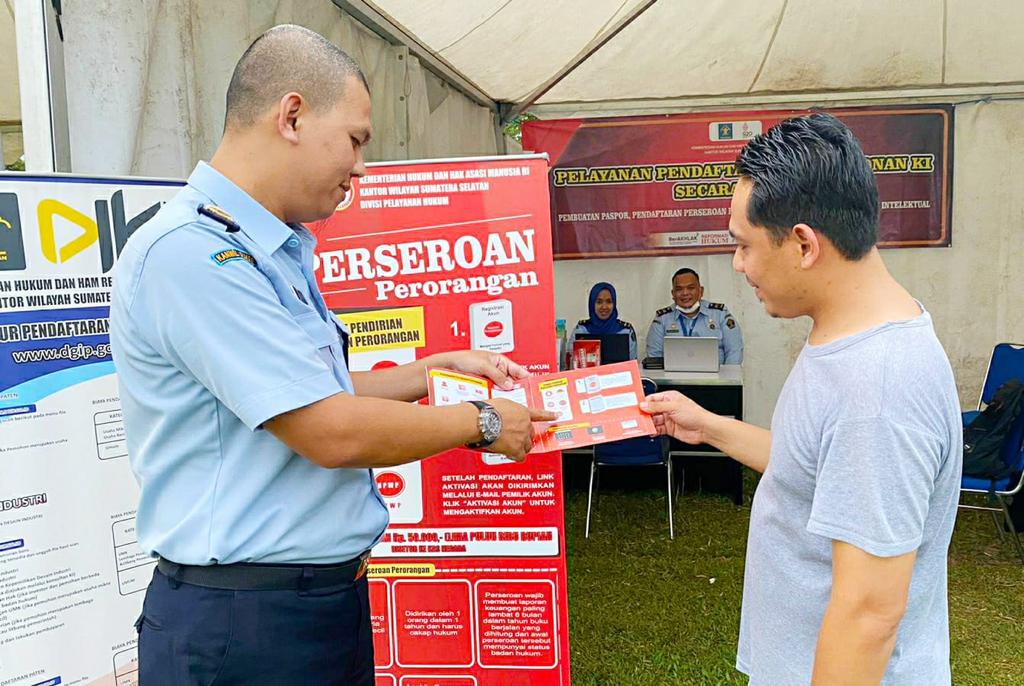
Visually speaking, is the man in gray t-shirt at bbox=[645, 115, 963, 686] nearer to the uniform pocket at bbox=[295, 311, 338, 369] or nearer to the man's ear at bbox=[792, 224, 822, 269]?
the man's ear at bbox=[792, 224, 822, 269]

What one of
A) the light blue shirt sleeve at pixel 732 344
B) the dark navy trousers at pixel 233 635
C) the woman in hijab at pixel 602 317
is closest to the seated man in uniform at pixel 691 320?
the light blue shirt sleeve at pixel 732 344

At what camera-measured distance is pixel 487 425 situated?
5.09 feet

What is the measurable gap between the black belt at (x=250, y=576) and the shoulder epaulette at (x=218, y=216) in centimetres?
54

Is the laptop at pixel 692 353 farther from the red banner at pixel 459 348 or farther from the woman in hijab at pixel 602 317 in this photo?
the red banner at pixel 459 348

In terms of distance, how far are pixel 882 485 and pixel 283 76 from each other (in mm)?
1069

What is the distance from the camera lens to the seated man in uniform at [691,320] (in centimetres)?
595

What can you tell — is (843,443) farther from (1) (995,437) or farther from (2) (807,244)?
(1) (995,437)

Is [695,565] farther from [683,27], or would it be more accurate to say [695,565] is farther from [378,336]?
[683,27]

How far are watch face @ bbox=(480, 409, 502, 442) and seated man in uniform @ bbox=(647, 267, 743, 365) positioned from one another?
4605 millimetres

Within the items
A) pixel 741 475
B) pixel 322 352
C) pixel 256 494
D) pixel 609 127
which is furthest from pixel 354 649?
pixel 609 127

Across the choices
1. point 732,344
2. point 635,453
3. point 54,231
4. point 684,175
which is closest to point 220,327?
point 54,231

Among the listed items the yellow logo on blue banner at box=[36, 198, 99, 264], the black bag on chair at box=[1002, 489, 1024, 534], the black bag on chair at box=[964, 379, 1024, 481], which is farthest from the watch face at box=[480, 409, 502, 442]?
the black bag on chair at box=[1002, 489, 1024, 534]

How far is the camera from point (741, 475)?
548cm

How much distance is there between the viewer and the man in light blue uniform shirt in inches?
47.4
